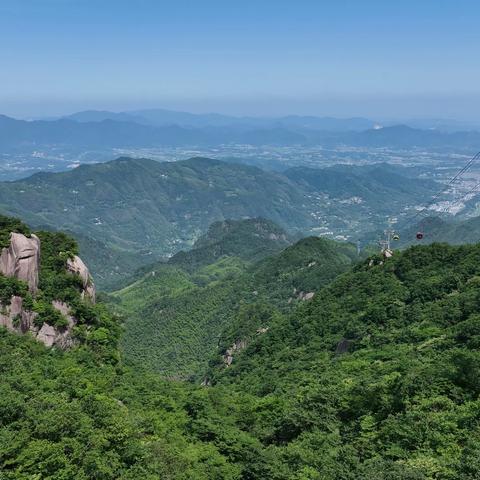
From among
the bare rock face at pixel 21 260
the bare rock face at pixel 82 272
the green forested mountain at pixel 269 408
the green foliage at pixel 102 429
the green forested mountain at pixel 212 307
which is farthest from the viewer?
the green forested mountain at pixel 212 307

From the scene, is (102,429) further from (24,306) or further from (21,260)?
(21,260)

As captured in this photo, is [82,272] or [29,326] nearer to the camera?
[29,326]

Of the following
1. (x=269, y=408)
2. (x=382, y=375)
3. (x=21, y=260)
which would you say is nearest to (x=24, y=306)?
(x=21, y=260)

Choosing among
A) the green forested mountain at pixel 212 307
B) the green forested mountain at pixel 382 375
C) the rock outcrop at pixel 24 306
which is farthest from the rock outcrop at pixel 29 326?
the green forested mountain at pixel 212 307

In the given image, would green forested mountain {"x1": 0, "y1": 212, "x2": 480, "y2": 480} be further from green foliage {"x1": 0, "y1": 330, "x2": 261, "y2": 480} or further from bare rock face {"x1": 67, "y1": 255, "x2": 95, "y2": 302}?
bare rock face {"x1": 67, "y1": 255, "x2": 95, "y2": 302}

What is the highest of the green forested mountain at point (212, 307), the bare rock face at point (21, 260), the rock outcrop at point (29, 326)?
the bare rock face at point (21, 260)

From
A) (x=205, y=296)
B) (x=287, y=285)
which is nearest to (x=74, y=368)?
(x=287, y=285)

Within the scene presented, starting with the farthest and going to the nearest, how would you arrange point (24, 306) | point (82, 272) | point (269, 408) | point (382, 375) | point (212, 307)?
point (212, 307), point (82, 272), point (24, 306), point (382, 375), point (269, 408)

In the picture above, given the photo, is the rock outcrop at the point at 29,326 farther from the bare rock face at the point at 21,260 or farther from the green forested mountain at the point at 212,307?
the green forested mountain at the point at 212,307
